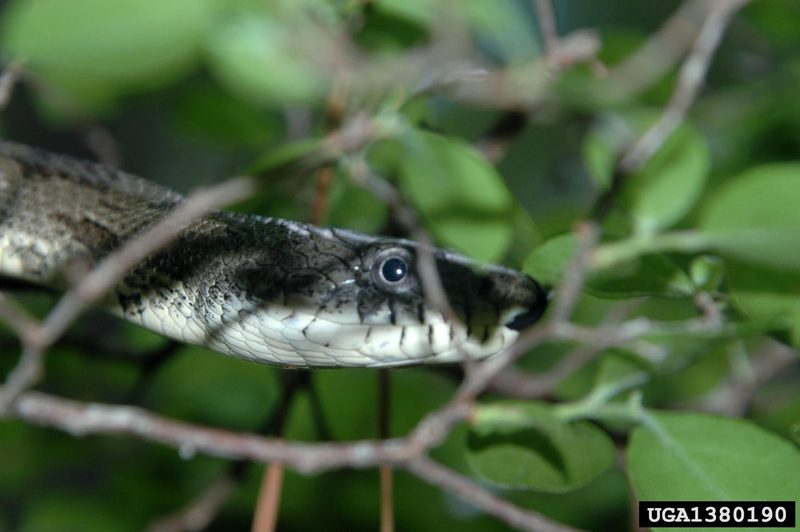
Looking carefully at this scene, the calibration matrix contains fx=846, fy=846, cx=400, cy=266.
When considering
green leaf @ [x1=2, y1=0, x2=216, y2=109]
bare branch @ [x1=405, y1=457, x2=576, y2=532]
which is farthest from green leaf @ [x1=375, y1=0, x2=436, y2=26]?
bare branch @ [x1=405, y1=457, x2=576, y2=532]

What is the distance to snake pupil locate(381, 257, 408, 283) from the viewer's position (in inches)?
60.5

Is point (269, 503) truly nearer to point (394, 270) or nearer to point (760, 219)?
point (394, 270)

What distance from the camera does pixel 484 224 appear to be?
1267 millimetres

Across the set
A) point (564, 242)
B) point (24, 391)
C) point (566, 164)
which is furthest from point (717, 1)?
point (566, 164)

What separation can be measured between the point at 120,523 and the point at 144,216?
34.6 inches

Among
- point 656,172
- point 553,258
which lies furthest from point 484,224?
point 656,172

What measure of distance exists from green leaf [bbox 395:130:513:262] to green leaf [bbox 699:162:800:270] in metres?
0.30

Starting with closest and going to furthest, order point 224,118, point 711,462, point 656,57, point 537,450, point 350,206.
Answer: point 711,462
point 537,450
point 656,57
point 350,206
point 224,118

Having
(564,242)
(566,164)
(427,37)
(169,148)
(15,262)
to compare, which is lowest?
(564,242)

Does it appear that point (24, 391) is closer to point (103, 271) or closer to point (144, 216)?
point (103, 271)

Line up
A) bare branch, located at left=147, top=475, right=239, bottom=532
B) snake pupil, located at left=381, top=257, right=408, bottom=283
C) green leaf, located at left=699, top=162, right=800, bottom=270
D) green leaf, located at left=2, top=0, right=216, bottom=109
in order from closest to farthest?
green leaf, located at left=699, top=162, right=800, bottom=270 < green leaf, located at left=2, top=0, right=216, bottom=109 < snake pupil, located at left=381, top=257, right=408, bottom=283 < bare branch, located at left=147, top=475, right=239, bottom=532

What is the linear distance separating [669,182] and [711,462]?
Answer: 0.44 m

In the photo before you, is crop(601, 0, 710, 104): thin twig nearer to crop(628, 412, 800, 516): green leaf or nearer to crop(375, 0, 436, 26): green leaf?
crop(375, 0, 436, 26): green leaf

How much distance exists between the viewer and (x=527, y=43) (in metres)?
1.37
